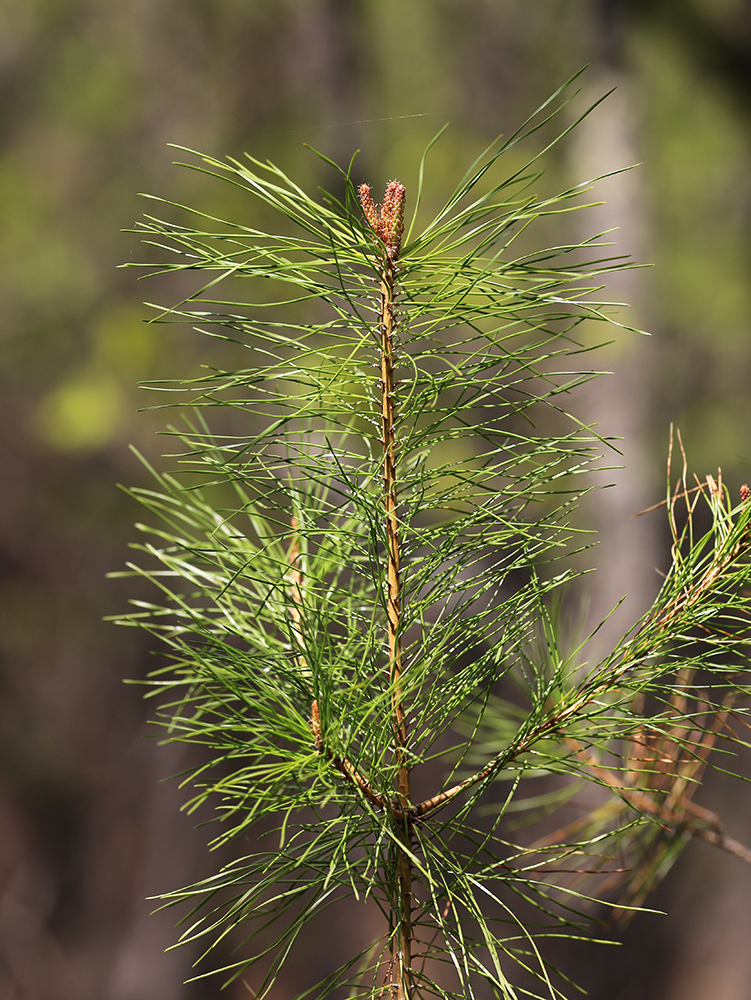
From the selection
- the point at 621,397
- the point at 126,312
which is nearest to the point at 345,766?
the point at 621,397

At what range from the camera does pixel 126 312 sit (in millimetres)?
Answer: 1570

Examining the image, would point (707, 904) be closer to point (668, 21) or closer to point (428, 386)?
point (668, 21)

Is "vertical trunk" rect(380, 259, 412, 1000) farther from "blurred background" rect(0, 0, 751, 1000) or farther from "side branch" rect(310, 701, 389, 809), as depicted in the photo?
"blurred background" rect(0, 0, 751, 1000)

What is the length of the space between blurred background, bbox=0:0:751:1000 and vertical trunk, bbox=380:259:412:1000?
3.98ft

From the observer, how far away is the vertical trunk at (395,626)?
25 cm

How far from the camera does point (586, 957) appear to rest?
180 centimetres

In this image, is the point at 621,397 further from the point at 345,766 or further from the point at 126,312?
the point at 345,766

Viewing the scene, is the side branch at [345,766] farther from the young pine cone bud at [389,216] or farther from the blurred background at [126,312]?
the blurred background at [126,312]

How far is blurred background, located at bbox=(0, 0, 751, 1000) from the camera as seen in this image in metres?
1.58

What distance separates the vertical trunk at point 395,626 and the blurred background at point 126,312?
1.21 meters

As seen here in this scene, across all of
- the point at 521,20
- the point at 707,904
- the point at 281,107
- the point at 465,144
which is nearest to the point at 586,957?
the point at 707,904

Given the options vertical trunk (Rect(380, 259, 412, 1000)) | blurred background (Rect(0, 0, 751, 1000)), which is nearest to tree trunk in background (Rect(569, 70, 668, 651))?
blurred background (Rect(0, 0, 751, 1000))

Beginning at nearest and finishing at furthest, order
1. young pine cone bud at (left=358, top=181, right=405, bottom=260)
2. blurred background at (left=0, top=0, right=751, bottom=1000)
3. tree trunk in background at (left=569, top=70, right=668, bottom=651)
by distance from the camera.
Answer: young pine cone bud at (left=358, top=181, right=405, bottom=260) < tree trunk in background at (left=569, top=70, right=668, bottom=651) < blurred background at (left=0, top=0, right=751, bottom=1000)

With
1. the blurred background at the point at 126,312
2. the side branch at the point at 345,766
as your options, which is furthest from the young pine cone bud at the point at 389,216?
the blurred background at the point at 126,312
